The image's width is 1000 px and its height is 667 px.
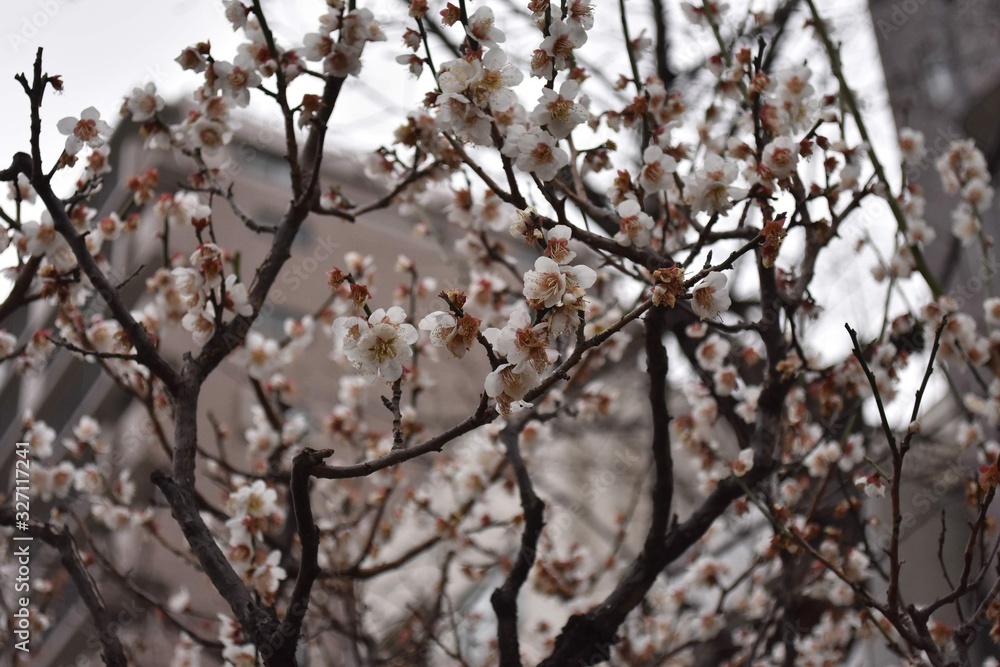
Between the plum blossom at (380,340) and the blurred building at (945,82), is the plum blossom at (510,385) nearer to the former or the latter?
the plum blossom at (380,340)

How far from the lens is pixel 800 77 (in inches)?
122

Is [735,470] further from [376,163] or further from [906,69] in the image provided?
[906,69]

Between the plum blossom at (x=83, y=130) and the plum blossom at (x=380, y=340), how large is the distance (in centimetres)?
126

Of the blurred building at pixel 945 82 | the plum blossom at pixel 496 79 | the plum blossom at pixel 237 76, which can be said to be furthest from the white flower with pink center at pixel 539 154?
the blurred building at pixel 945 82

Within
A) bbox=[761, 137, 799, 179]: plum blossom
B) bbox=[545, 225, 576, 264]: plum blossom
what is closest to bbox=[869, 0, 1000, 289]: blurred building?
bbox=[761, 137, 799, 179]: plum blossom

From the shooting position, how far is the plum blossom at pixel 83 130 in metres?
2.70

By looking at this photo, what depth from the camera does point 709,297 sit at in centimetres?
196

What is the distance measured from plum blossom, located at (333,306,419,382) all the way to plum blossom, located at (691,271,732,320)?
598 millimetres

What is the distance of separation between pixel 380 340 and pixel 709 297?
2.31 feet

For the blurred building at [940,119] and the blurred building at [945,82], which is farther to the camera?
the blurred building at [945,82]

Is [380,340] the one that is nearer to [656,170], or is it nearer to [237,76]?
[656,170]

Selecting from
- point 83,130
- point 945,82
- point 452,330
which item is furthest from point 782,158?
point 945,82

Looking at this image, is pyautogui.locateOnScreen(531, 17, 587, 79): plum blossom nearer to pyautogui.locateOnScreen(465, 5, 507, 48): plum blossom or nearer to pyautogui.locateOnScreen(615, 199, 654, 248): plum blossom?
pyautogui.locateOnScreen(465, 5, 507, 48): plum blossom

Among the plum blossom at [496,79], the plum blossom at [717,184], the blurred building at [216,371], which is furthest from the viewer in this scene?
the blurred building at [216,371]
